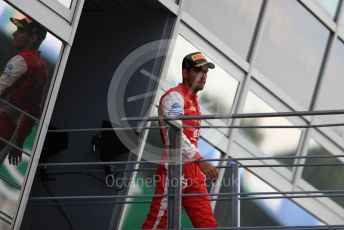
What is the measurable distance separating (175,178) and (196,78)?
0.98 metres

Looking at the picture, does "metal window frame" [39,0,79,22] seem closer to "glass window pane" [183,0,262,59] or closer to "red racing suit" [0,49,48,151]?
"red racing suit" [0,49,48,151]

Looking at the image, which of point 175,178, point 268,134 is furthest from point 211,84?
point 175,178

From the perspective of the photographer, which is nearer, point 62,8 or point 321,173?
point 62,8

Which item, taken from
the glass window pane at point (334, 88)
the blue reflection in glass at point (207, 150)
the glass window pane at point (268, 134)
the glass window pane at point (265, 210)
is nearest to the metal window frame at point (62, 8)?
the blue reflection in glass at point (207, 150)

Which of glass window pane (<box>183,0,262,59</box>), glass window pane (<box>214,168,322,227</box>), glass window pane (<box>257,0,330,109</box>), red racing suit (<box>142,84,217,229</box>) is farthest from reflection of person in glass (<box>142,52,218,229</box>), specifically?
glass window pane (<box>257,0,330,109</box>)

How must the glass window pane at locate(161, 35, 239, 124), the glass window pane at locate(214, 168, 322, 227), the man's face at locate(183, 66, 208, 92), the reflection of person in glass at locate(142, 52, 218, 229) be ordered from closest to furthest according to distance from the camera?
the reflection of person in glass at locate(142, 52, 218, 229) → the man's face at locate(183, 66, 208, 92) → the glass window pane at locate(161, 35, 239, 124) → the glass window pane at locate(214, 168, 322, 227)

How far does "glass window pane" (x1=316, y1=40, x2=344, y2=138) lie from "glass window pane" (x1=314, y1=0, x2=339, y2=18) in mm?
304

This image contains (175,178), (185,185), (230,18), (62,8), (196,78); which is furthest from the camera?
(230,18)

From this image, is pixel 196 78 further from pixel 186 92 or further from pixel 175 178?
pixel 175 178

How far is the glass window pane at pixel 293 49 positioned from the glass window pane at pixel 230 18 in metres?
0.21

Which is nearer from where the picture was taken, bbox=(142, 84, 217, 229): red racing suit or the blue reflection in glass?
bbox=(142, 84, 217, 229): red racing suit

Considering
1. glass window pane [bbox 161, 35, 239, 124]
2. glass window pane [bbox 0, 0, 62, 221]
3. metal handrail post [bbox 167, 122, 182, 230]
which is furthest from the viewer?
glass window pane [bbox 161, 35, 239, 124]

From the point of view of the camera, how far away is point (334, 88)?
9.88 meters

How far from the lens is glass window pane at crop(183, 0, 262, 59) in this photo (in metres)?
8.31
